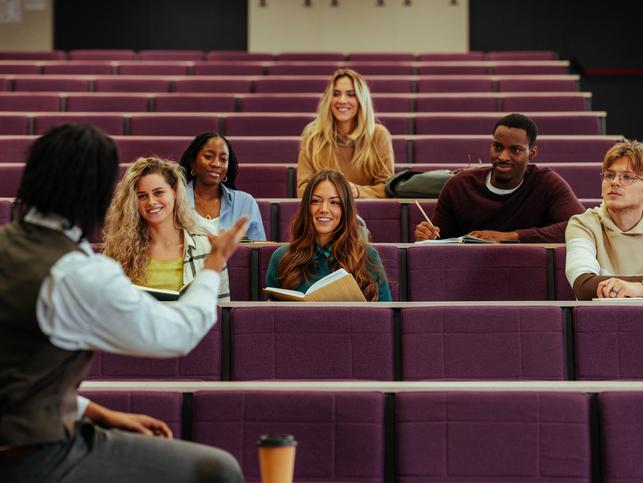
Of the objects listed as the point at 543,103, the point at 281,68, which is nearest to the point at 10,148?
the point at 281,68

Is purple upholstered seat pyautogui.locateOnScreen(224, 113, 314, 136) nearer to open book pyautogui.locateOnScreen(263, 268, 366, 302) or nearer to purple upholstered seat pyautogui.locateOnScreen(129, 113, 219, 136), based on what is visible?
purple upholstered seat pyautogui.locateOnScreen(129, 113, 219, 136)

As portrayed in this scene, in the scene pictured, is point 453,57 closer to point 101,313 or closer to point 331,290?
point 331,290

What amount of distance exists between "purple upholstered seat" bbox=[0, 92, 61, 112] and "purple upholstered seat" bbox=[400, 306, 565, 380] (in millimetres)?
1959

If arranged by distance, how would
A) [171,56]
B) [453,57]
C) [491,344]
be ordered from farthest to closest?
[171,56] → [453,57] → [491,344]

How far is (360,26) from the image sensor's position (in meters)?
4.20

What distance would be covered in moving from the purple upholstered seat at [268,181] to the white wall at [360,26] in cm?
212

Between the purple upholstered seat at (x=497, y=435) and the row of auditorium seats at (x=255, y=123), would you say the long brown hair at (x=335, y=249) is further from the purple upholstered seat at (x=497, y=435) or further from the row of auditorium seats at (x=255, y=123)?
the row of auditorium seats at (x=255, y=123)

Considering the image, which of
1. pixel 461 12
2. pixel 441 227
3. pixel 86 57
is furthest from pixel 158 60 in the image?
pixel 441 227

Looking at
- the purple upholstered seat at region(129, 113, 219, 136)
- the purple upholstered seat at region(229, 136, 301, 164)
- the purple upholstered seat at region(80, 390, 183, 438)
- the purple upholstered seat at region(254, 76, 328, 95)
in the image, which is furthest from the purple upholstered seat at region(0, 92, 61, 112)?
the purple upholstered seat at region(80, 390, 183, 438)

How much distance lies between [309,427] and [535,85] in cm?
227

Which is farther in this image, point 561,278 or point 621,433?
point 561,278

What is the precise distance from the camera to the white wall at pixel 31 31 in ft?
14.2

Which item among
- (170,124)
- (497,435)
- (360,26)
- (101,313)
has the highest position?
(360,26)

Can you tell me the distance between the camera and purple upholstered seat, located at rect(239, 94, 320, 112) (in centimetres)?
283
